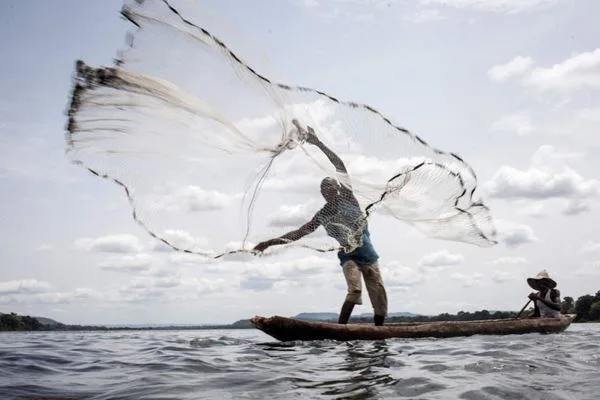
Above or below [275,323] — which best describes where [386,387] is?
below

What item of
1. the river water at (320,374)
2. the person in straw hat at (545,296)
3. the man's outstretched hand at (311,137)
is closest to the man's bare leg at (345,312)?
the river water at (320,374)

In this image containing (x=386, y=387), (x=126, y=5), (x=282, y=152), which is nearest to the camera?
(x=386, y=387)

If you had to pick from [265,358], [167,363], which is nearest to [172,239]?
[167,363]

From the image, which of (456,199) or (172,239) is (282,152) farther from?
(456,199)

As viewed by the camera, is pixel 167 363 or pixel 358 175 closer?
pixel 167 363

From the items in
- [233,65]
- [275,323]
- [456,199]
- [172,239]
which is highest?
[233,65]

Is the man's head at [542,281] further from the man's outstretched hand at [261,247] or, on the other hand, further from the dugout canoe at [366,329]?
the man's outstretched hand at [261,247]

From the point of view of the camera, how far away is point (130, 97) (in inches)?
209

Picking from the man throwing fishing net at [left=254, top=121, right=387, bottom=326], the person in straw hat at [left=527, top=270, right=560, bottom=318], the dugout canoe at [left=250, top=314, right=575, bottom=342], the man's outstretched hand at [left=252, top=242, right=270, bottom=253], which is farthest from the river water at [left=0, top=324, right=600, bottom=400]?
the person in straw hat at [left=527, top=270, right=560, bottom=318]

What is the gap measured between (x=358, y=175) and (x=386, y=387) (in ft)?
11.9

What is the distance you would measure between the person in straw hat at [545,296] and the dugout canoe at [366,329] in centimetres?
230

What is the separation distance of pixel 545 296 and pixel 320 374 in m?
9.97

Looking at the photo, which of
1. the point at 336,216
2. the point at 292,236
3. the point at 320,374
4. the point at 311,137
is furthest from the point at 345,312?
the point at 320,374

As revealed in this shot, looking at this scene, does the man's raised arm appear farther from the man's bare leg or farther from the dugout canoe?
the man's bare leg
